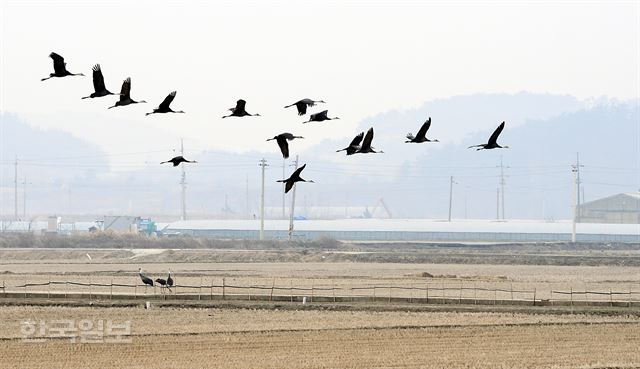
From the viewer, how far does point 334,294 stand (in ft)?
168

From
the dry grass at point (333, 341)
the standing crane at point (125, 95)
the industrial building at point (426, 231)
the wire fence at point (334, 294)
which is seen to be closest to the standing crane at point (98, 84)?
the standing crane at point (125, 95)

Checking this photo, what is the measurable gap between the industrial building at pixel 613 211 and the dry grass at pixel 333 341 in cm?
13445

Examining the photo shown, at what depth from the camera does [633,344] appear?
36.8 meters

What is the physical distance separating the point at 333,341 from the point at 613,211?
146m

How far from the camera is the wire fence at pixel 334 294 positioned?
4806cm

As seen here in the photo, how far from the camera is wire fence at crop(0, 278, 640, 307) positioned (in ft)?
158

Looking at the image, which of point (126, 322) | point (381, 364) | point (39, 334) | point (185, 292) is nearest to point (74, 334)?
point (39, 334)

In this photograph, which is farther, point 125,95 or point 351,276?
point 351,276

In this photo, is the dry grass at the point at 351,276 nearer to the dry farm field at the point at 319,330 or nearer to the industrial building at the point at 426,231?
the dry farm field at the point at 319,330

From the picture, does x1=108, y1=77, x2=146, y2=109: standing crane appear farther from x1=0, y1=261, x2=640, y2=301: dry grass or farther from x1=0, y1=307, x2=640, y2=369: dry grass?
x1=0, y1=261, x2=640, y2=301: dry grass

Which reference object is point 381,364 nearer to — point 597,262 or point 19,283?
point 19,283

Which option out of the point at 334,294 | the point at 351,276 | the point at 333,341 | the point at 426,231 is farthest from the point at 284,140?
the point at 426,231

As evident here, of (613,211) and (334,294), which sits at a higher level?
(613,211)

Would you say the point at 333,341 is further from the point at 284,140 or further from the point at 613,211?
the point at 613,211
